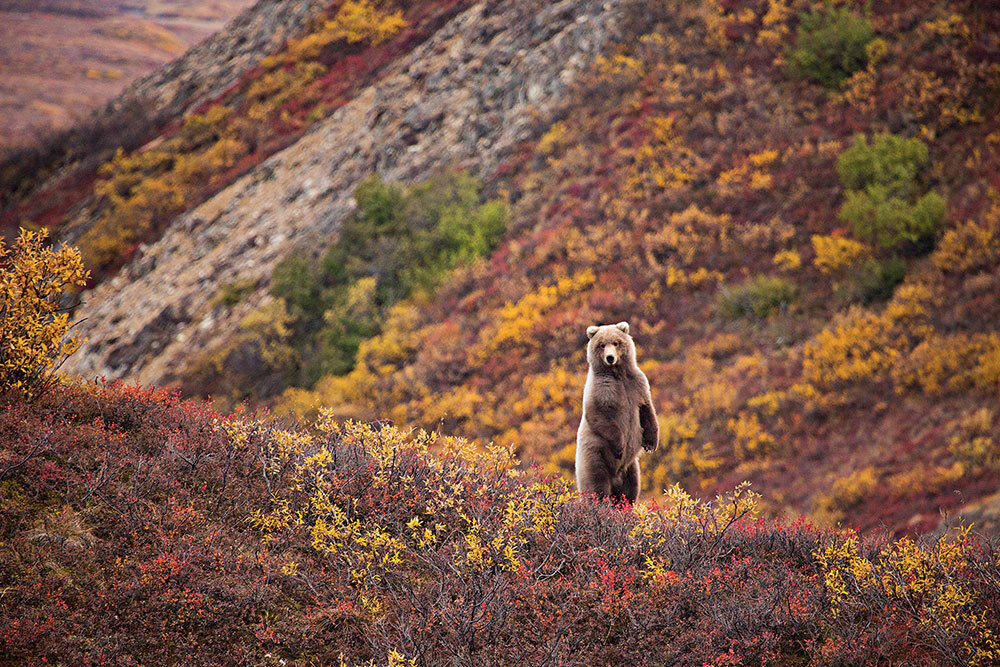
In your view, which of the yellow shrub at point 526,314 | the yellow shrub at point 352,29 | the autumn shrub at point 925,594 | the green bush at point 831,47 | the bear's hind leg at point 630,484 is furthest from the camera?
the yellow shrub at point 352,29

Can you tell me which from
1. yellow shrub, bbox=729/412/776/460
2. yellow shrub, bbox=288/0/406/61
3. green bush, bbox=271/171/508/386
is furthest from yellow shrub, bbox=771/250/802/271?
yellow shrub, bbox=288/0/406/61

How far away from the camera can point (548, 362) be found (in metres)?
17.5

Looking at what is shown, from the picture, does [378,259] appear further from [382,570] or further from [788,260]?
[382,570]

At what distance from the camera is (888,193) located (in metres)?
15.2

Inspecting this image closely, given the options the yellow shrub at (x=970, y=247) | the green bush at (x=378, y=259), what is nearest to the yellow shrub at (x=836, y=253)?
the yellow shrub at (x=970, y=247)

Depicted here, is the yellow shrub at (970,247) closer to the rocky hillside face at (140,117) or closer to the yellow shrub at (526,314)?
the yellow shrub at (526,314)

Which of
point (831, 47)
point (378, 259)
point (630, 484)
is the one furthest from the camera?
point (378, 259)

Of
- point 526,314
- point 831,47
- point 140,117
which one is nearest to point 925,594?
point 526,314

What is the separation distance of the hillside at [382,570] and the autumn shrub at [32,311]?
0.89ft

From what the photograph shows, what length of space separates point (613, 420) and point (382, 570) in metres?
2.90

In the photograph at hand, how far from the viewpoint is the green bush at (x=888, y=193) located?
14203 millimetres

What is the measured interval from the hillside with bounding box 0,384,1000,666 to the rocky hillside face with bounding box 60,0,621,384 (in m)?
20.7

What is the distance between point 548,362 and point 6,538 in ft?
47.1

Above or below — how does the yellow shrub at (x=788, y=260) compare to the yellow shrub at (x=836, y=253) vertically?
below
